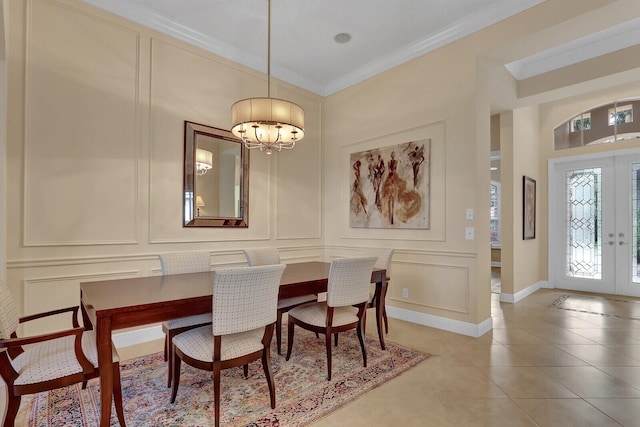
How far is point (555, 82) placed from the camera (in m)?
4.16

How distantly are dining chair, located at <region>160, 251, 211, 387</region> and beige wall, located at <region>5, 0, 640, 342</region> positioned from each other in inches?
25.1

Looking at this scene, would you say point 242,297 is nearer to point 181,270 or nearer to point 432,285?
point 181,270

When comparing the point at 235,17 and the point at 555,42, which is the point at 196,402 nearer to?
the point at 235,17

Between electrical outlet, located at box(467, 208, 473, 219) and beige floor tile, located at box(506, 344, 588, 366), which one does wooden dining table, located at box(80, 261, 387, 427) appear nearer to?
electrical outlet, located at box(467, 208, 473, 219)

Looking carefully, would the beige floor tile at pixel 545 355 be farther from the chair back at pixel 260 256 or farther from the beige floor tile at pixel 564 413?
the chair back at pixel 260 256

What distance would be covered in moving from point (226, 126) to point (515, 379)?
3745 mm

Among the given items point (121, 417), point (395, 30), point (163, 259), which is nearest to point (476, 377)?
point (121, 417)

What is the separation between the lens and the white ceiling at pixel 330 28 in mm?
3166

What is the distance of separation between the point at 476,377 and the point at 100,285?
111 inches

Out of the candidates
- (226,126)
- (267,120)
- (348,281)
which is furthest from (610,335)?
(226,126)

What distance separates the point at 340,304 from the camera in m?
2.50

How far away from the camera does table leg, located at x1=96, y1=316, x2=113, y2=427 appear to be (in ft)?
5.37

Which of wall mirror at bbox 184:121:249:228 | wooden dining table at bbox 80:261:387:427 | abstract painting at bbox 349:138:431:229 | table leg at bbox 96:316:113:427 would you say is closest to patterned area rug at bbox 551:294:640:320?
abstract painting at bbox 349:138:431:229

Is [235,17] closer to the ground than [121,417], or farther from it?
farther from it
